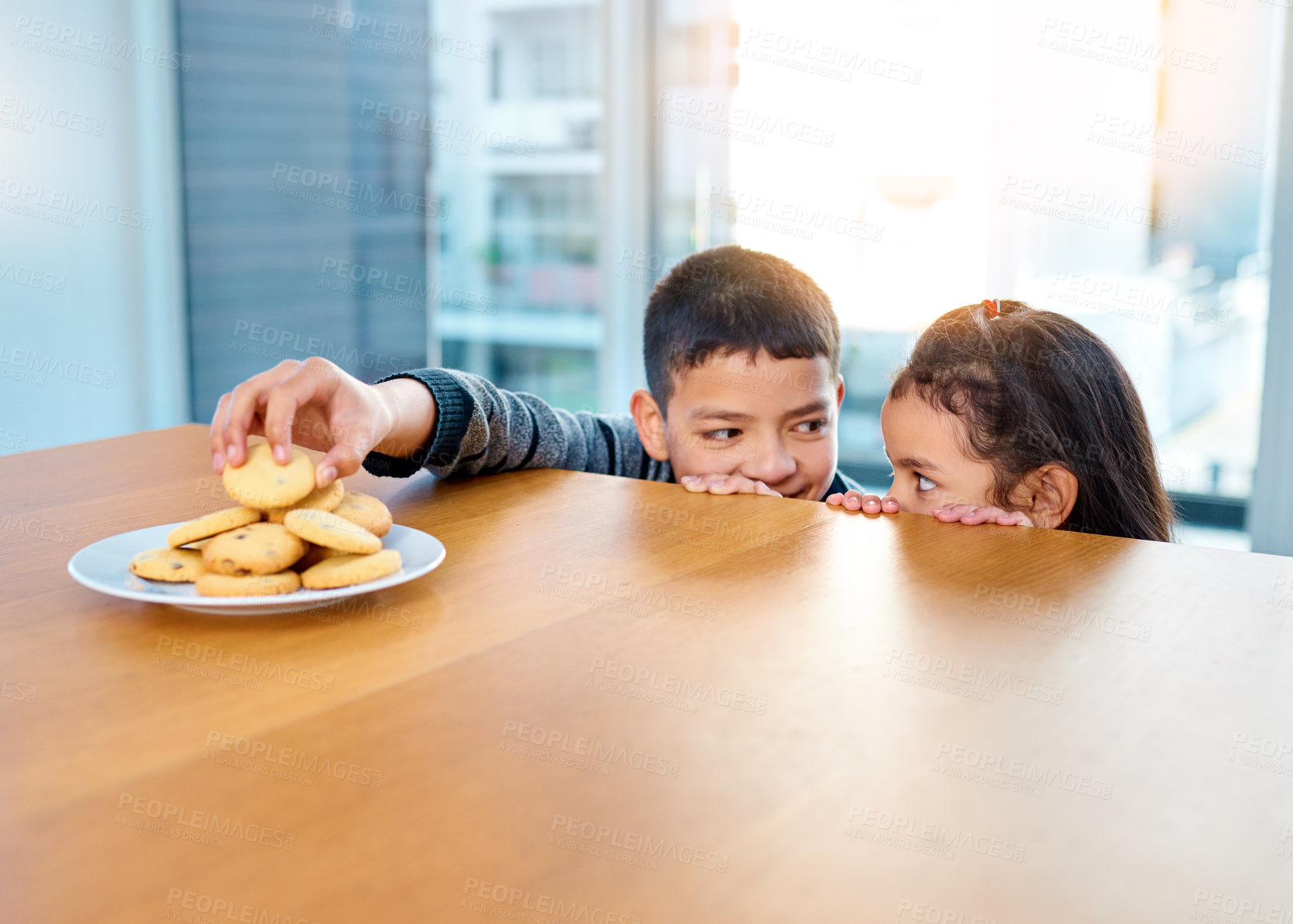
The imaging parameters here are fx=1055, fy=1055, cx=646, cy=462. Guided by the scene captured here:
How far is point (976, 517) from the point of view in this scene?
883mm

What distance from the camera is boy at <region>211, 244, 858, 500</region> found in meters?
0.95

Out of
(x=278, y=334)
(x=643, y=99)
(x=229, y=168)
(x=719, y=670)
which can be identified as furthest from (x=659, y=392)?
(x=229, y=168)

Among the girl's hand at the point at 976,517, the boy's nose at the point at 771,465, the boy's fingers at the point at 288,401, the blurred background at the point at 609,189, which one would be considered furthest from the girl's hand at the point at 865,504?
the blurred background at the point at 609,189

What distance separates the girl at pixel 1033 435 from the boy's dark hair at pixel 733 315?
0.58ft

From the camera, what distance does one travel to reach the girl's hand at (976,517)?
876 millimetres

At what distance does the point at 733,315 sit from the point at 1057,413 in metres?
0.40

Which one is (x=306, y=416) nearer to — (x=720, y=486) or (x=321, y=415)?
(x=321, y=415)

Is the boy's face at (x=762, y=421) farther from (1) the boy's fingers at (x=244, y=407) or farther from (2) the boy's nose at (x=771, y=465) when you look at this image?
(1) the boy's fingers at (x=244, y=407)

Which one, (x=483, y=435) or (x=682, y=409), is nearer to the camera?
(x=483, y=435)

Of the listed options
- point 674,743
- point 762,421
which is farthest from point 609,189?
point 674,743

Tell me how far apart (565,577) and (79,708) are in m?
0.31

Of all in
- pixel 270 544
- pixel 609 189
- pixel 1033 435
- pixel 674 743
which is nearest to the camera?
pixel 674 743

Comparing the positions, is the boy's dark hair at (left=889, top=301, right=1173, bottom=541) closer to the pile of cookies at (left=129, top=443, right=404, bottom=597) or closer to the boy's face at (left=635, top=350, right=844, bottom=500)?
the boy's face at (left=635, top=350, right=844, bottom=500)

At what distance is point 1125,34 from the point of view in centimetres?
228
